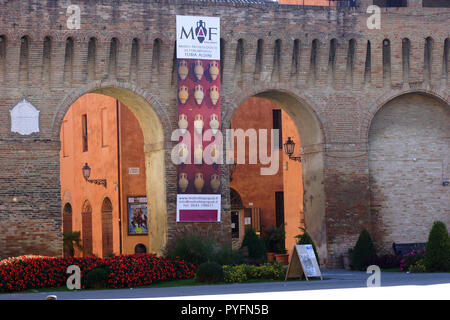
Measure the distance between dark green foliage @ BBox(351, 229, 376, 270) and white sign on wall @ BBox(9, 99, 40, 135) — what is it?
10.3 meters

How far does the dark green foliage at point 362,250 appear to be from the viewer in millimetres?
27219

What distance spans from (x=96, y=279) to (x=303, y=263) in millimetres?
5320

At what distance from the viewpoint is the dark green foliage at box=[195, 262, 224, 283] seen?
75.3 feet

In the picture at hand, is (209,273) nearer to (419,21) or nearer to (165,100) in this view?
(165,100)

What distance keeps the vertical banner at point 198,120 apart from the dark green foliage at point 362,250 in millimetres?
4404

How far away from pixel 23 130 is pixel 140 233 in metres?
11.4

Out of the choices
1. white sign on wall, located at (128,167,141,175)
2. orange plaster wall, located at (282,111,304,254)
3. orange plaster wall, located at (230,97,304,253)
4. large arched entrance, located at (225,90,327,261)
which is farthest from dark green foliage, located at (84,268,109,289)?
orange plaster wall, located at (230,97,304,253)

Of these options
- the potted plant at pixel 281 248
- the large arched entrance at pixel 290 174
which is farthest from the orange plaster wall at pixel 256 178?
the potted plant at pixel 281 248

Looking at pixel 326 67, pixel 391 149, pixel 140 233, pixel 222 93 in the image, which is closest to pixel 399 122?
pixel 391 149

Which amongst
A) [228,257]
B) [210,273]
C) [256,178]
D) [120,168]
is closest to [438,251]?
[228,257]

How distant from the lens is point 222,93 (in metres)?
27.5

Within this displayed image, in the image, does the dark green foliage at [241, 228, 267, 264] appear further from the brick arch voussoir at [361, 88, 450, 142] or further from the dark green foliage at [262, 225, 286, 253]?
the dark green foliage at [262, 225, 286, 253]

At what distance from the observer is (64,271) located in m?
23.2

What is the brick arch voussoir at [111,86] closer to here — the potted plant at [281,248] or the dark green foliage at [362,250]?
the dark green foliage at [362,250]
